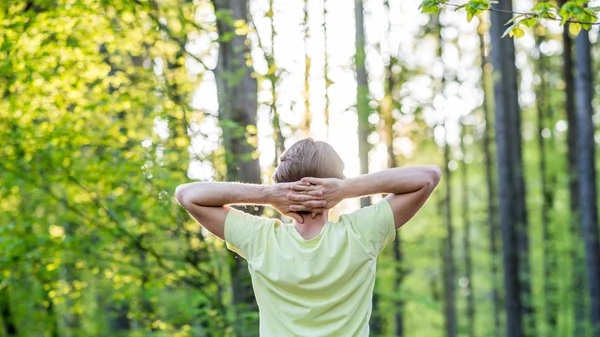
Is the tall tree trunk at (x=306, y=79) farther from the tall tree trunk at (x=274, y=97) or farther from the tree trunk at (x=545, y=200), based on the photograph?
the tree trunk at (x=545, y=200)

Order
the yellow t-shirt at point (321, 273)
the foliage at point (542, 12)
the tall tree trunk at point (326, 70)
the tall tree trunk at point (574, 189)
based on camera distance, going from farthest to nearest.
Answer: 1. the tall tree trunk at point (574, 189)
2. the tall tree trunk at point (326, 70)
3. the foliage at point (542, 12)
4. the yellow t-shirt at point (321, 273)

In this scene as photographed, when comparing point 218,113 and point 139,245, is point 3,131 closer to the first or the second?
point 139,245

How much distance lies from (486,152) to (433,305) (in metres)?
13.5

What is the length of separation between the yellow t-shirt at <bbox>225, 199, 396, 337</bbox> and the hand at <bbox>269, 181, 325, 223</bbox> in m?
0.08

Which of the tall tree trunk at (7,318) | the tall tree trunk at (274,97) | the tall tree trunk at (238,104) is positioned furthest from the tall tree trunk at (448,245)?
the tall tree trunk at (238,104)

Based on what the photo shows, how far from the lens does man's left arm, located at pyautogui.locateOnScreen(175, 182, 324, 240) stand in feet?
9.45

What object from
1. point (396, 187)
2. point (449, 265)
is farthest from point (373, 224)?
point (449, 265)

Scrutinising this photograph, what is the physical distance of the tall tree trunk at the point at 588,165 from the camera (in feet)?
40.7

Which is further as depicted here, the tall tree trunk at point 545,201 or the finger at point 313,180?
the tall tree trunk at point 545,201

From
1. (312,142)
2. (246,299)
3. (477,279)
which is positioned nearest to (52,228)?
(246,299)

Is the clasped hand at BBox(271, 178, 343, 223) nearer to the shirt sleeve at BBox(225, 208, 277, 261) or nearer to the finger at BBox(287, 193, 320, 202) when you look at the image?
A: the finger at BBox(287, 193, 320, 202)

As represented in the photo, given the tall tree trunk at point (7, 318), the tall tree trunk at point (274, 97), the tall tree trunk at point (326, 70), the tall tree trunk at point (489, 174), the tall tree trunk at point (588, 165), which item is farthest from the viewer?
the tall tree trunk at point (489, 174)

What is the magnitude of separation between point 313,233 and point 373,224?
23 cm

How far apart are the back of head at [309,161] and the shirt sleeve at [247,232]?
0.66ft
